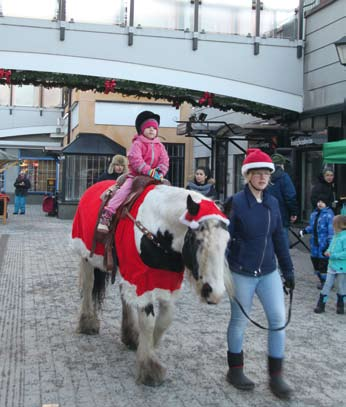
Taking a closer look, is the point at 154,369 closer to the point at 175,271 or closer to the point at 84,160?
the point at 175,271

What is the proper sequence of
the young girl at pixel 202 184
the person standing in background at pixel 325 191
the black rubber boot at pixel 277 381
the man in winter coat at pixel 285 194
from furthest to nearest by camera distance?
the young girl at pixel 202 184 → the person standing in background at pixel 325 191 → the man in winter coat at pixel 285 194 → the black rubber boot at pixel 277 381

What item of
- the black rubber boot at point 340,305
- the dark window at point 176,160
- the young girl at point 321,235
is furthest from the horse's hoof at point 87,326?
the dark window at point 176,160

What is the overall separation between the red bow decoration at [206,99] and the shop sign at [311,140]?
7.16 feet

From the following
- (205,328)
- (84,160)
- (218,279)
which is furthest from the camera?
(84,160)

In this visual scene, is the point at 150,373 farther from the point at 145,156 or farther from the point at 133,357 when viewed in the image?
the point at 145,156

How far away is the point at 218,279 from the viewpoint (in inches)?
141

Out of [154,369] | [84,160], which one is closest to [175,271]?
[154,369]

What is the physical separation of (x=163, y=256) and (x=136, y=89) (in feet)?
29.1

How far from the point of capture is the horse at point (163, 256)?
363 centimetres

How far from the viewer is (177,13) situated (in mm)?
12625

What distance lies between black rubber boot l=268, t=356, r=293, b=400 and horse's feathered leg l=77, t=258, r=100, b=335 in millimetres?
2098

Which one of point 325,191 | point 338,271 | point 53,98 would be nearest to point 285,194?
point 325,191

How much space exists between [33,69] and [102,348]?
26.4ft

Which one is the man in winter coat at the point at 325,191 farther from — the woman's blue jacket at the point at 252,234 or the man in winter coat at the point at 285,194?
the woman's blue jacket at the point at 252,234
